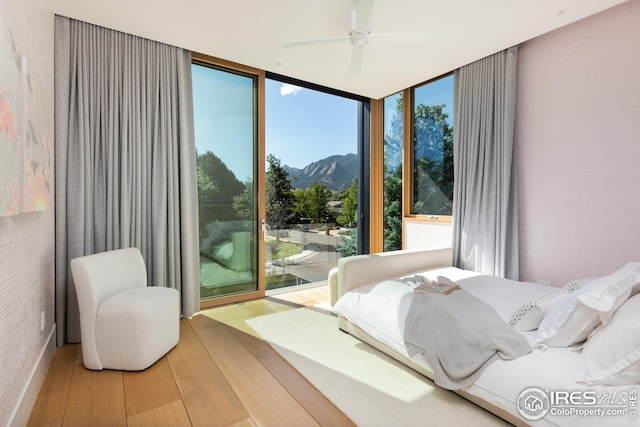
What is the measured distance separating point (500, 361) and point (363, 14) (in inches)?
93.8

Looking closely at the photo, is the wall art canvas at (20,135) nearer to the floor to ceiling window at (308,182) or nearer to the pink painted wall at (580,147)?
the floor to ceiling window at (308,182)

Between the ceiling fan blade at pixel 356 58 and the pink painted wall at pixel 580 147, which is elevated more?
the ceiling fan blade at pixel 356 58

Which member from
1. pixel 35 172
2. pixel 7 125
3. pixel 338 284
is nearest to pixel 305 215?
pixel 338 284

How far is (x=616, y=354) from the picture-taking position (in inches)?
52.3

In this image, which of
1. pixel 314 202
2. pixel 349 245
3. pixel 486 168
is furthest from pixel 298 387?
pixel 349 245

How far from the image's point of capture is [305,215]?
13.8ft

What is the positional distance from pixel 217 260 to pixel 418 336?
2.34 metres

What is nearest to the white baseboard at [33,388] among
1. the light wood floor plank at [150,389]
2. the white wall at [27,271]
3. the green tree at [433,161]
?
the white wall at [27,271]

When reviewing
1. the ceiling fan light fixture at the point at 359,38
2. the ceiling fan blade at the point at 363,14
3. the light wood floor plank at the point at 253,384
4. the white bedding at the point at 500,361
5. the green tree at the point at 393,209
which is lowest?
the light wood floor plank at the point at 253,384

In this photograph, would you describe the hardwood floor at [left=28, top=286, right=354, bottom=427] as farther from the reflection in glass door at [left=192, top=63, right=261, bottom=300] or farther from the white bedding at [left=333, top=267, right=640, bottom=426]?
the reflection in glass door at [left=192, top=63, right=261, bottom=300]

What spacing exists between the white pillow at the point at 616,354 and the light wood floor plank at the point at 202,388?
64.8 inches

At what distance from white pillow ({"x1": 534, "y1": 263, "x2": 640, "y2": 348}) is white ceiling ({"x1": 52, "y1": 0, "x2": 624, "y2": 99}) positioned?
2.06 m

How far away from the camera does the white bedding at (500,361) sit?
130cm

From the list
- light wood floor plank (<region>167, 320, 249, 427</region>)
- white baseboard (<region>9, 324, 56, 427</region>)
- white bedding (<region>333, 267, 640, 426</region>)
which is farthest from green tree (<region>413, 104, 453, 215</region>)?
white baseboard (<region>9, 324, 56, 427</region>)
